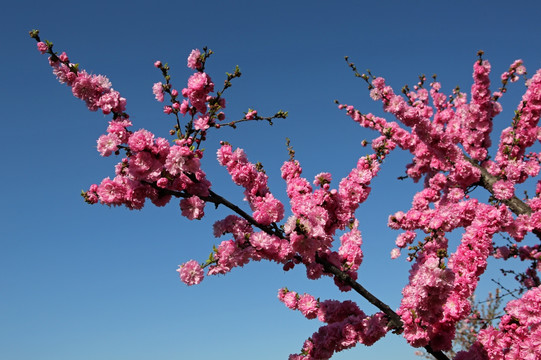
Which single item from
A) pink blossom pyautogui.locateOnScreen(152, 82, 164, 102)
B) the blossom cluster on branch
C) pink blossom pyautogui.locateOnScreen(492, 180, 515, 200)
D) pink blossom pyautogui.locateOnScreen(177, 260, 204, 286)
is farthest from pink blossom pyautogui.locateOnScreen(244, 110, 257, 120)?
pink blossom pyautogui.locateOnScreen(492, 180, 515, 200)

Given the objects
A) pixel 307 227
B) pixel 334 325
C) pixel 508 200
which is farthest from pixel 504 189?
pixel 307 227

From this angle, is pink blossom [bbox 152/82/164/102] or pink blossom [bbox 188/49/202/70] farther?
pink blossom [bbox 152/82/164/102]

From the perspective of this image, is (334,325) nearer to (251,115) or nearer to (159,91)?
(251,115)

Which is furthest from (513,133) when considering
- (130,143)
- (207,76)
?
(130,143)

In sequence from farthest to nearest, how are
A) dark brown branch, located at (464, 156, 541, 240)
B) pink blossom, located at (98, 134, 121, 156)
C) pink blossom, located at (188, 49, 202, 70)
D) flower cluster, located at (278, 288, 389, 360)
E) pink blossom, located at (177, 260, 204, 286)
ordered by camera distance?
dark brown branch, located at (464, 156, 541, 240) < flower cluster, located at (278, 288, 389, 360) < pink blossom, located at (188, 49, 202, 70) < pink blossom, located at (177, 260, 204, 286) < pink blossom, located at (98, 134, 121, 156)

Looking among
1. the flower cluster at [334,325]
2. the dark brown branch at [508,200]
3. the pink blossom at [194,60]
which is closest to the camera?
the pink blossom at [194,60]

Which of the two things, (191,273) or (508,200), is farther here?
(508,200)

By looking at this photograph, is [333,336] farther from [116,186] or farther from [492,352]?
[116,186]

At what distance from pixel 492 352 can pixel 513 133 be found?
5291mm

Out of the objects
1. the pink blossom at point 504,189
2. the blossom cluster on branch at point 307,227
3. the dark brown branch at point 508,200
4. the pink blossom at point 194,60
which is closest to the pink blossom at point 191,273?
the blossom cluster on branch at point 307,227

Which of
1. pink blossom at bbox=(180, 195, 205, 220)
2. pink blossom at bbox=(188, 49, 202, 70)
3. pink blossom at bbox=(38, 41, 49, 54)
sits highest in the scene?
pink blossom at bbox=(188, 49, 202, 70)

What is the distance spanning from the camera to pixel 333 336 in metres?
5.78

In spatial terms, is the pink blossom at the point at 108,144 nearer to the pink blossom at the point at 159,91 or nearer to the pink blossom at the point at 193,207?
the pink blossom at the point at 159,91

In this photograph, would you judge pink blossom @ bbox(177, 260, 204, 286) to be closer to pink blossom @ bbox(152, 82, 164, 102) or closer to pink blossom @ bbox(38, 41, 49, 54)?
pink blossom @ bbox(152, 82, 164, 102)
